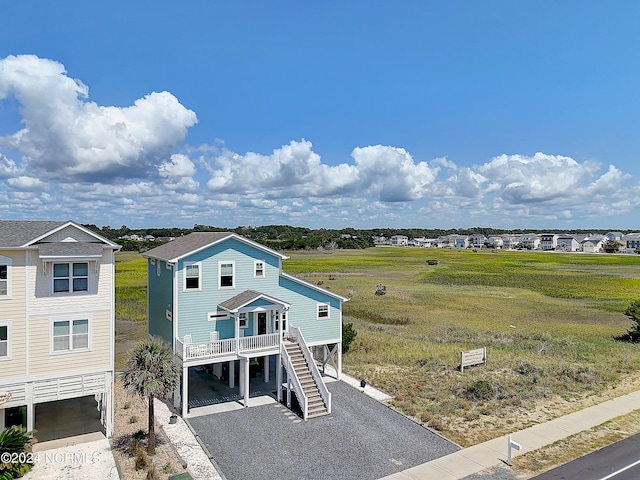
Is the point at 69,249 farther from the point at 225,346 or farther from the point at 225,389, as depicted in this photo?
the point at 225,389

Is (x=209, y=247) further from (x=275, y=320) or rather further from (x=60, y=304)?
(x=60, y=304)

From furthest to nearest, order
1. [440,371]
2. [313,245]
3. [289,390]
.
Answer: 1. [313,245]
2. [440,371]
3. [289,390]

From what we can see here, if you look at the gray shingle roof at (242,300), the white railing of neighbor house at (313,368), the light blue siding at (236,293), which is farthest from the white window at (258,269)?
the white railing of neighbor house at (313,368)

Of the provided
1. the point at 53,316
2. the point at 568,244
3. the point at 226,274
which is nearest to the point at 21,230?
the point at 53,316

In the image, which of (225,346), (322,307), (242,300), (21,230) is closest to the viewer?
(21,230)

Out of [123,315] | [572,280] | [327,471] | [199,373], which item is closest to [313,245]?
[572,280]

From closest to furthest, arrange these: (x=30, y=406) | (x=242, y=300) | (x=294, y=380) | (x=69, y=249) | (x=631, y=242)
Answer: (x=30, y=406) < (x=69, y=249) < (x=294, y=380) < (x=242, y=300) < (x=631, y=242)

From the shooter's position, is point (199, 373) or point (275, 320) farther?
point (199, 373)
